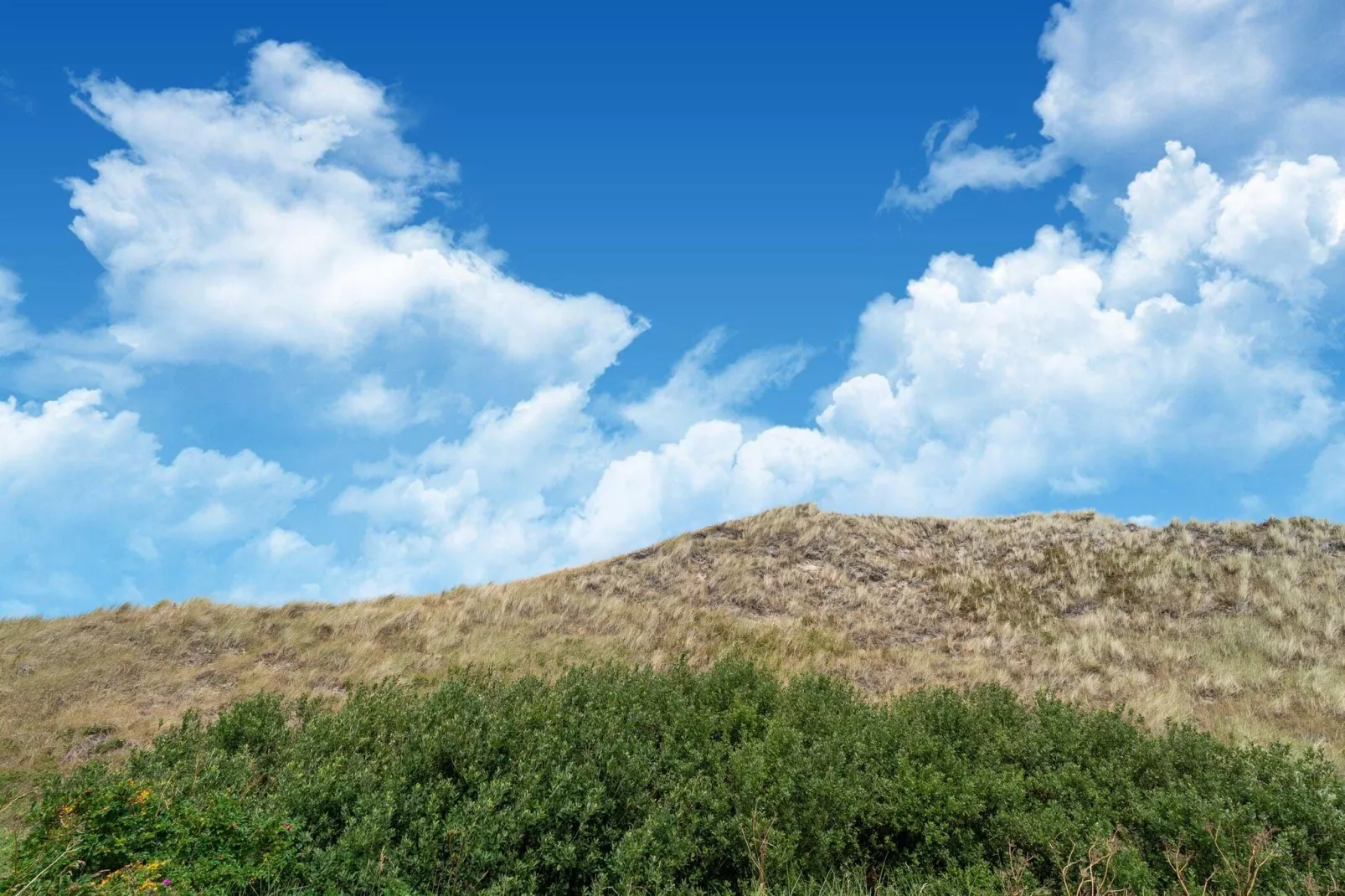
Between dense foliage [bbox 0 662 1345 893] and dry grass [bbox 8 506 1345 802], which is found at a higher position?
dry grass [bbox 8 506 1345 802]

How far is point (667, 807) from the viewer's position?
7445 millimetres

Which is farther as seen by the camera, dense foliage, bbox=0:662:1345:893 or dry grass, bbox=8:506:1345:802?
dry grass, bbox=8:506:1345:802

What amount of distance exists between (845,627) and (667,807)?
17.7 m

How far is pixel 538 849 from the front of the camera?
22.7 feet

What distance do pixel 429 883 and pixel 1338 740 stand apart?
17983mm

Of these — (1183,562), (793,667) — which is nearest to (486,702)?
(793,667)

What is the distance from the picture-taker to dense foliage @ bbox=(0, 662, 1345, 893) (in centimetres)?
Answer: 638

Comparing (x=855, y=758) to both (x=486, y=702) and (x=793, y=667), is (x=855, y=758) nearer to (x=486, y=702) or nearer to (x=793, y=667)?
(x=486, y=702)

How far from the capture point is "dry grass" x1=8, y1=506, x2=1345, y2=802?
17406mm

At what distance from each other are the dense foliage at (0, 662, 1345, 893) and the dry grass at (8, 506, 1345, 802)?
260 inches

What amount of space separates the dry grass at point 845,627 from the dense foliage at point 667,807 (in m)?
6.61

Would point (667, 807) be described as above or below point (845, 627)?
below

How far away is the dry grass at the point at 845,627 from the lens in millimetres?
17406

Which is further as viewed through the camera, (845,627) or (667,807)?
(845,627)
